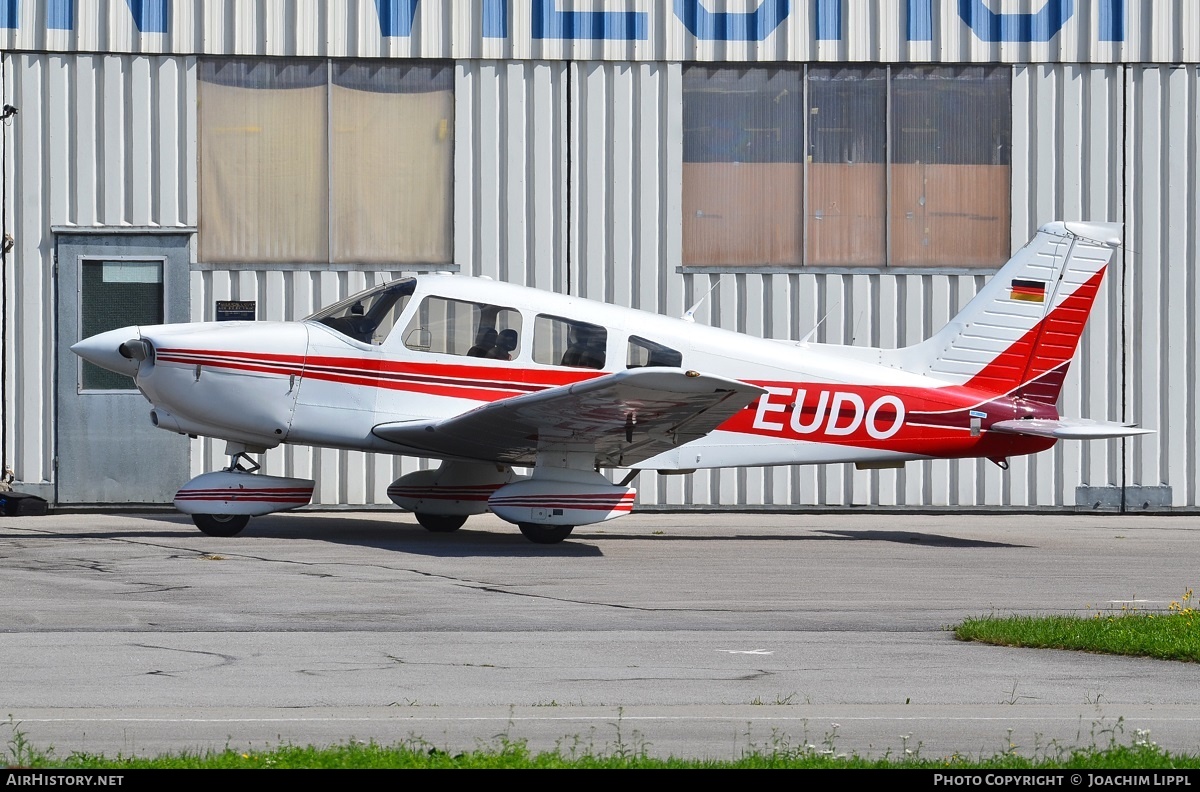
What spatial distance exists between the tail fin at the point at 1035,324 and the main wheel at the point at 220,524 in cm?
682

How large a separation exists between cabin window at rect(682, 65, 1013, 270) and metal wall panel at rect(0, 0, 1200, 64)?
1.12ft

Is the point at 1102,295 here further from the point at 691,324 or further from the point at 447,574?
the point at 447,574

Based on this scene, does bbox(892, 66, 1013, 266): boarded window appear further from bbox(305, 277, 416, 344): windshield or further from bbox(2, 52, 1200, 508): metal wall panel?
bbox(305, 277, 416, 344): windshield

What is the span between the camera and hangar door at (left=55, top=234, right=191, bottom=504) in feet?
54.2

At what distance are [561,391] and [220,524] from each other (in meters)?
3.91

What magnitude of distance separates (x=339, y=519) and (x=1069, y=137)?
406 inches

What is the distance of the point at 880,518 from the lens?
16.8m

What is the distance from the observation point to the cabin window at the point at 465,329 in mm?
13039

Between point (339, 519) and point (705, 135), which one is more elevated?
point (705, 135)

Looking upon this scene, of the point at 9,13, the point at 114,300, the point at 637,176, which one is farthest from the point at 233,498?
the point at 9,13

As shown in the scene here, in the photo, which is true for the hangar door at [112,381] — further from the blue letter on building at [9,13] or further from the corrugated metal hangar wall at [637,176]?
the blue letter on building at [9,13]

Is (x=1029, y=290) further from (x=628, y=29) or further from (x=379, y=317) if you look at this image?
(x=379, y=317)

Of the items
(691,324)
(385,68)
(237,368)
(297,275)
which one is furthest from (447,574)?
(385,68)

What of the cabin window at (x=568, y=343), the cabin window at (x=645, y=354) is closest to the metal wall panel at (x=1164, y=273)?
the cabin window at (x=645, y=354)
